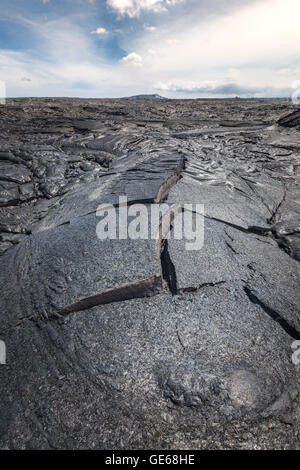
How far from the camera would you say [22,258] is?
2.52 meters

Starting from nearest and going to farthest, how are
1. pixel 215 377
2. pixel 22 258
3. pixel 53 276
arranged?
pixel 215 377
pixel 53 276
pixel 22 258

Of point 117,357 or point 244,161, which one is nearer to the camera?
point 117,357

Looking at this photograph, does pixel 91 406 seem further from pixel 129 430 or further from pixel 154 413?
pixel 154 413

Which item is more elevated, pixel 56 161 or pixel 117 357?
pixel 56 161

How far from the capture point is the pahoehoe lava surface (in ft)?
4.52

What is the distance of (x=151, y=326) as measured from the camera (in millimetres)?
1775

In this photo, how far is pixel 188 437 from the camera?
1.33 m

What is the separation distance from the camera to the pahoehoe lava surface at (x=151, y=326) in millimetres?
1377

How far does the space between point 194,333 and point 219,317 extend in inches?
9.4

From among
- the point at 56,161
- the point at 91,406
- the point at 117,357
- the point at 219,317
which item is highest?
the point at 56,161

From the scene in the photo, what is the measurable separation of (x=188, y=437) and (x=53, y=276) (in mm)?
1467

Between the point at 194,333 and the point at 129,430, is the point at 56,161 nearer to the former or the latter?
the point at 194,333

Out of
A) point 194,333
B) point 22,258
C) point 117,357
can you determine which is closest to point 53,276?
point 22,258
